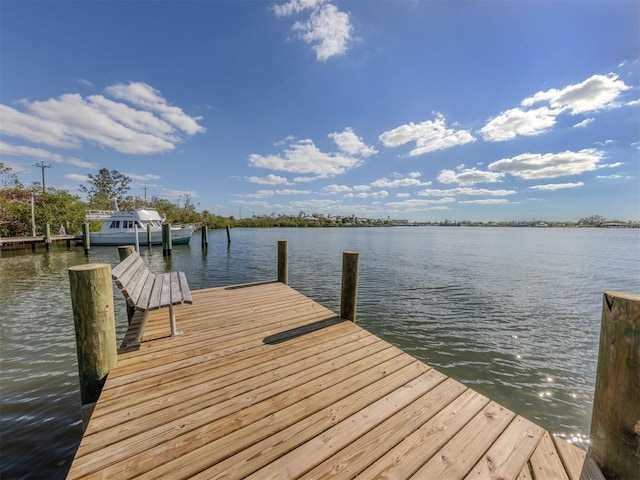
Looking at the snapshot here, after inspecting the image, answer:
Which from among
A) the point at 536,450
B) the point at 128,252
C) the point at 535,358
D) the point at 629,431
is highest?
the point at 128,252

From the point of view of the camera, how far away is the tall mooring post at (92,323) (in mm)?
2309

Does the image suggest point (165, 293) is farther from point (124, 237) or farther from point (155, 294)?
point (124, 237)

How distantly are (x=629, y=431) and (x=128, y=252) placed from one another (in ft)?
20.5

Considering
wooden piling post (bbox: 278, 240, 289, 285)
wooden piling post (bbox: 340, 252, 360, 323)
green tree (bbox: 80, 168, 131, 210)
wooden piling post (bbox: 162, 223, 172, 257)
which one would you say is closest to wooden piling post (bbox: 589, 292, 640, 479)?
wooden piling post (bbox: 340, 252, 360, 323)

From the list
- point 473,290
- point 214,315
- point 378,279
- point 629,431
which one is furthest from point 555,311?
point 214,315

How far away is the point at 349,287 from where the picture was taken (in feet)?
13.8

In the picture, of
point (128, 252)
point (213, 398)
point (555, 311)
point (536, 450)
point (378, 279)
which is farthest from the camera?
point (378, 279)

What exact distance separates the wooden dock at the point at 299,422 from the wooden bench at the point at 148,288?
565mm

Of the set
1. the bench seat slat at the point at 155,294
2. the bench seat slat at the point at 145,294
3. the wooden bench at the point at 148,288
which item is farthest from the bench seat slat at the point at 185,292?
the bench seat slat at the point at 145,294

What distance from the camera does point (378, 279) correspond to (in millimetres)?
11227

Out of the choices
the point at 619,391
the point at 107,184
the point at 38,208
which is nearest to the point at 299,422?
the point at 619,391

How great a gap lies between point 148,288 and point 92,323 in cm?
123

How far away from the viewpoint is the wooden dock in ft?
5.30

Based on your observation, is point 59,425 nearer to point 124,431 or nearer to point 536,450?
point 124,431
